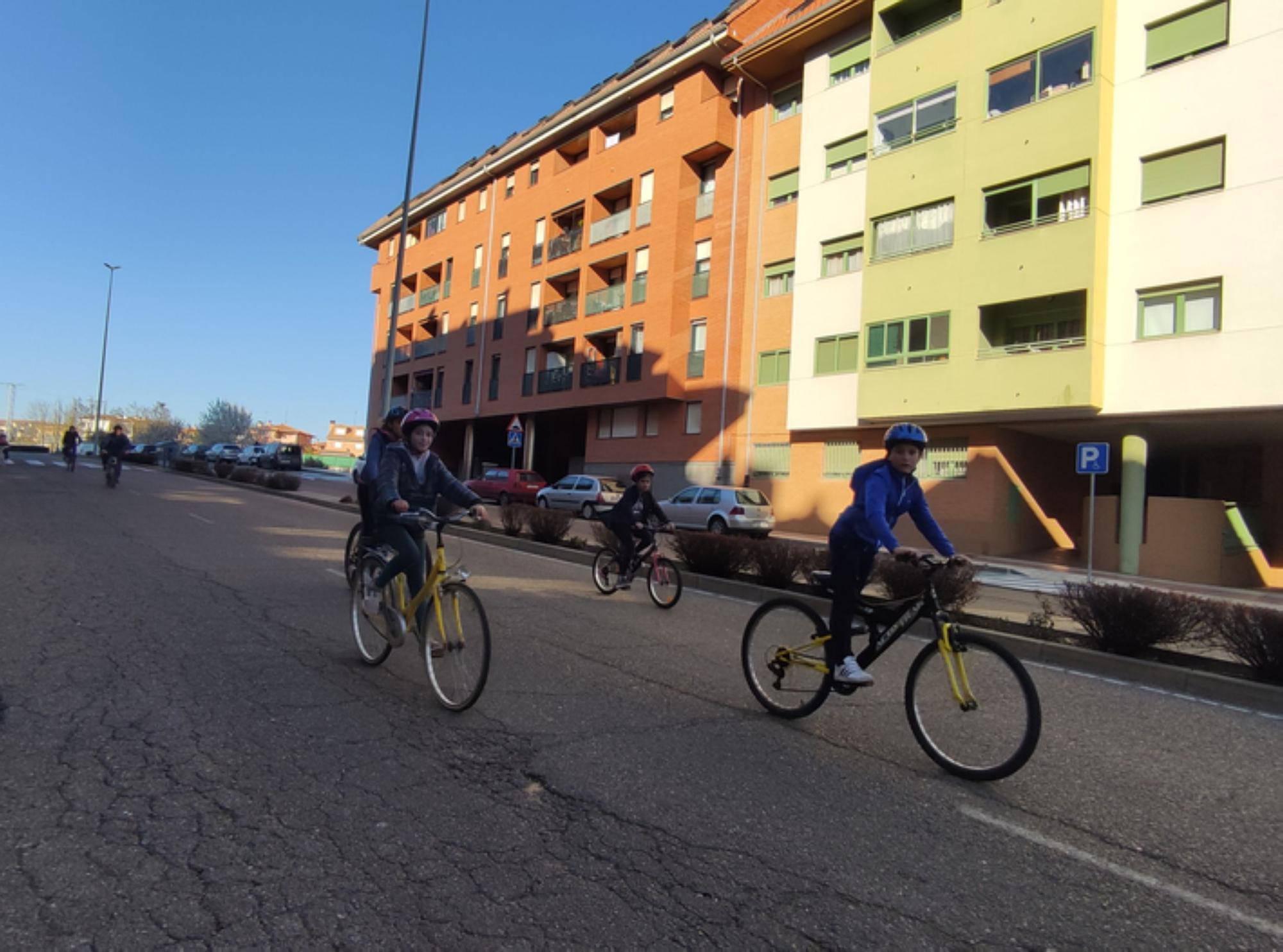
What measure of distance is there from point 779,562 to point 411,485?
6.37m

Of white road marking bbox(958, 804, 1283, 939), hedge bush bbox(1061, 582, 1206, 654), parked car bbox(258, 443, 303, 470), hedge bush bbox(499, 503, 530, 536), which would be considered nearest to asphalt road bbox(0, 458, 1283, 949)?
white road marking bbox(958, 804, 1283, 939)

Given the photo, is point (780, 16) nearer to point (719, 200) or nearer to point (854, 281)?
point (719, 200)

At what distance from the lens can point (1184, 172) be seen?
17203 mm

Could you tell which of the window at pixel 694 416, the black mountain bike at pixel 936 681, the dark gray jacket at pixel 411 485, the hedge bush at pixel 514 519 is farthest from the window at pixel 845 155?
the black mountain bike at pixel 936 681

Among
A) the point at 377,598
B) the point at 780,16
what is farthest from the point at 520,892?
the point at 780,16

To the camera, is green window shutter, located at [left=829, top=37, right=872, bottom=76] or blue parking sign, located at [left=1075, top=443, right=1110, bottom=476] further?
green window shutter, located at [left=829, top=37, right=872, bottom=76]

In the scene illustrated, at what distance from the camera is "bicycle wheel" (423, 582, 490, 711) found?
14.4 feet

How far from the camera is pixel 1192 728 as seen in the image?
5207mm

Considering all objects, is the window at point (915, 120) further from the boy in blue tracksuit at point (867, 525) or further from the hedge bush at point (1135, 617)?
the boy in blue tracksuit at point (867, 525)

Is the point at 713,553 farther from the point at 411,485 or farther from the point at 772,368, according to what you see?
the point at 772,368

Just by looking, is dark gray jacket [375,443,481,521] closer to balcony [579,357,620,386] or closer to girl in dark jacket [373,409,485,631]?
girl in dark jacket [373,409,485,631]

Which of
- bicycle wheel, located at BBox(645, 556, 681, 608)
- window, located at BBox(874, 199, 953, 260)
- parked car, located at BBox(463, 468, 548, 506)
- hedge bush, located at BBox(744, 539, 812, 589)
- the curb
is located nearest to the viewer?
the curb

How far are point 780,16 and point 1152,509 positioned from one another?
74.5ft

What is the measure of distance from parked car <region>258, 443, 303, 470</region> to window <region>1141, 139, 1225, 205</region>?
4409cm
